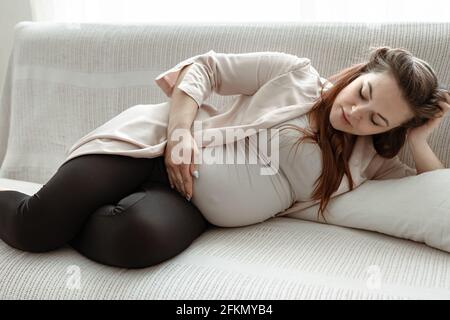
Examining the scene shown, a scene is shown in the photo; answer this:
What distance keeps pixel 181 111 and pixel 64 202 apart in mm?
355

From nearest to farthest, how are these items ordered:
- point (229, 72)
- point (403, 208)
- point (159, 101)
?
1. point (403, 208)
2. point (229, 72)
3. point (159, 101)

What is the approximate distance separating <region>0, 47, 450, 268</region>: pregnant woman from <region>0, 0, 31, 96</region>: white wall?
1.32 metres

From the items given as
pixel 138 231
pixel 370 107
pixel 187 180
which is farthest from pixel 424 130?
pixel 138 231

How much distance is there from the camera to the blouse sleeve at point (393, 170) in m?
1.33

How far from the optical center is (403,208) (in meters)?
1.20

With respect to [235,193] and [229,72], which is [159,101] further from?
[235,193]

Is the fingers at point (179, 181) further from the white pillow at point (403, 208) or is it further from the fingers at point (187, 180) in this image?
the white pillow at point (403, 208)

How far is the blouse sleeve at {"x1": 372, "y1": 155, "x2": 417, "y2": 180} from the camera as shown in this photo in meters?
1.33

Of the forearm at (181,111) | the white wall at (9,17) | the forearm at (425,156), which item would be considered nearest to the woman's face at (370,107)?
the forearm at (425,156)

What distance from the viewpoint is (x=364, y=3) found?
67.6 inches

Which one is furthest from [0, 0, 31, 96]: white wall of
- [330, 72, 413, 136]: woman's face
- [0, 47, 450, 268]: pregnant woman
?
[330, 72, 413, 136]: woman's face

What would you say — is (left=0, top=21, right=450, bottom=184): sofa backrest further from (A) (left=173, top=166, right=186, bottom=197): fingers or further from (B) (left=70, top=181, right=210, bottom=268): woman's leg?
(B) (left=70, top=181, right=210, bottom=268): woman's leg
